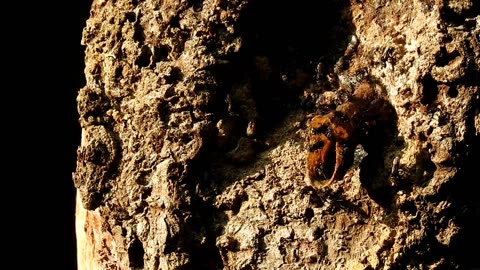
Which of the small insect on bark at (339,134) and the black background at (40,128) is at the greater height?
the black background at (40,128)

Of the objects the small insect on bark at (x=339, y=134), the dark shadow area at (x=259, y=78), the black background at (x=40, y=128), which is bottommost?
the small insect on bark at (x=339, y=134)

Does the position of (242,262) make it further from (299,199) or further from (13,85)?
(13,85)

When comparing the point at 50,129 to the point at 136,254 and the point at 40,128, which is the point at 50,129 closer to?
the point at 40,128

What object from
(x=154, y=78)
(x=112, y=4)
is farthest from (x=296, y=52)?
(x=112, y=4)

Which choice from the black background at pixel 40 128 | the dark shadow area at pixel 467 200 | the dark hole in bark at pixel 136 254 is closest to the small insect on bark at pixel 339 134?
the dark shadow area at pixel 467 200

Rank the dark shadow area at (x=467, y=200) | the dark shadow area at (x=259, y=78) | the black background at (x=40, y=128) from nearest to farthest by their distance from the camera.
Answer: the dark shadow area at (x=467, y=200) → the dark shadow area at (x=259, y=78) → the black background at (x=40, y=128)

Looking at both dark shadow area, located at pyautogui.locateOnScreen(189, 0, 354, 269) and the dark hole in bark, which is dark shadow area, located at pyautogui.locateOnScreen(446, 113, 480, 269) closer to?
dark shadow area, located at pyautogui.locateOnScreen(189, 0, 354, 269)

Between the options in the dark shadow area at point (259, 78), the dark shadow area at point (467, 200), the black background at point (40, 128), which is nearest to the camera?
the dark shadow area at point (467, 200)

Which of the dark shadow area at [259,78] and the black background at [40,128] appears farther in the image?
the black background at [40,128]

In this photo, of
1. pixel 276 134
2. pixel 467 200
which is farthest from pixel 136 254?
pixel 467 200

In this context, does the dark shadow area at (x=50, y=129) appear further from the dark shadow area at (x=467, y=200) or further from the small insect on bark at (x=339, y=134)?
the dark shadow area at (x=467, y=200)
